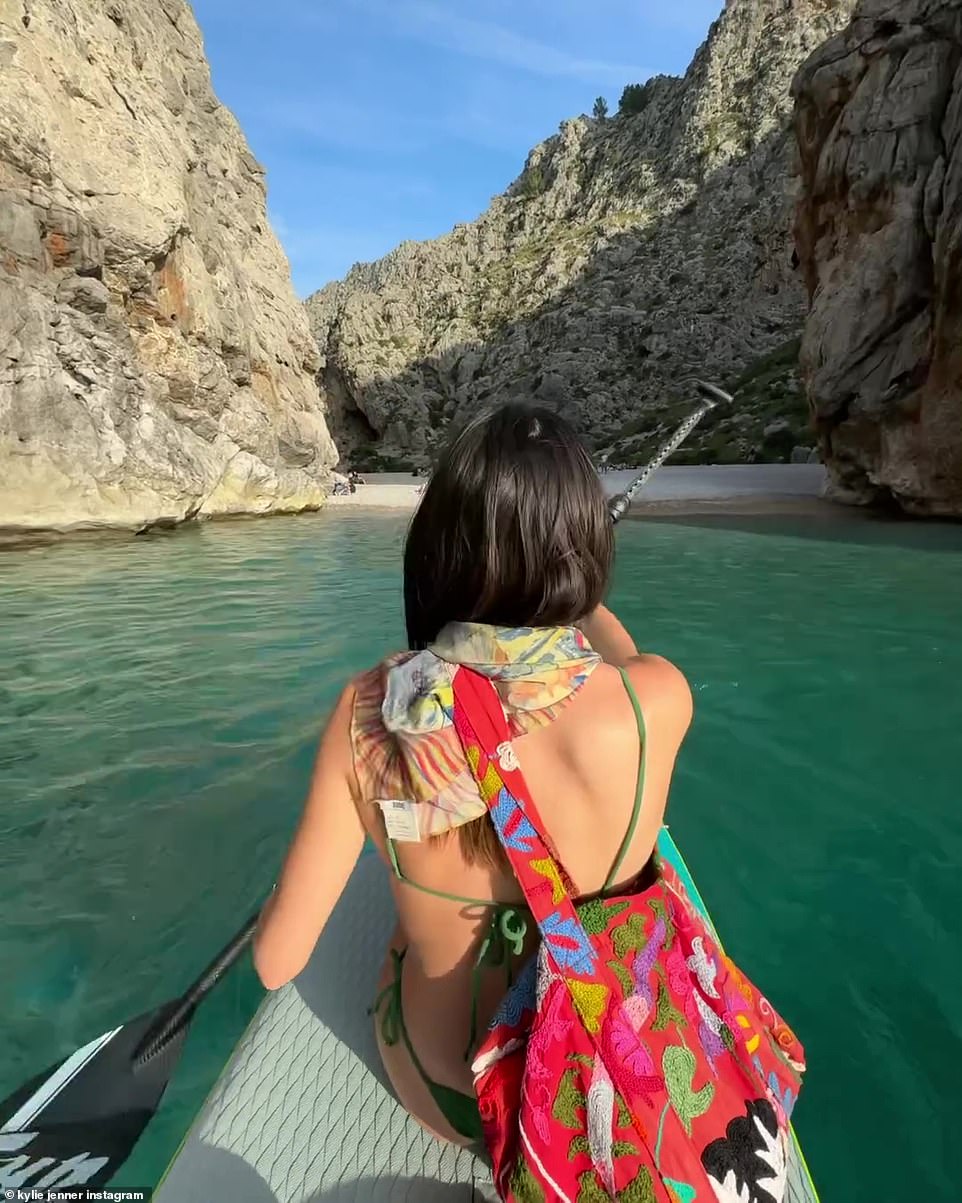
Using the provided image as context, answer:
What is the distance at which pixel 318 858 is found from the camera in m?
1.22

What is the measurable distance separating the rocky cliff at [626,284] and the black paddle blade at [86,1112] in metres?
37.9

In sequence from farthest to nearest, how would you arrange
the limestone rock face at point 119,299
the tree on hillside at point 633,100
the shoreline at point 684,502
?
the tree on hillside at point 633,100
the shoreline at point 684,502
the limestone rock face at point 119,299

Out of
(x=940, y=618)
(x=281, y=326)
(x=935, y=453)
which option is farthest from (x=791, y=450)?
(x=940, y=618)

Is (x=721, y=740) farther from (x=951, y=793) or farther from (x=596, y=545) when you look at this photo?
(x=596, y=545)

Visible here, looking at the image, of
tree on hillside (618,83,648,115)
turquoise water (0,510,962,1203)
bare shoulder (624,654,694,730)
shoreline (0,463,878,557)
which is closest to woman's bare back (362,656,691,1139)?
bare shoulder (624,654,694,730)

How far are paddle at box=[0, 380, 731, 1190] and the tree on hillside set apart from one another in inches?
3403

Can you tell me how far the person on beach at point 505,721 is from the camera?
1063 mm

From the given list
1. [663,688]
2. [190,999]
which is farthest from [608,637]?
[190,999]

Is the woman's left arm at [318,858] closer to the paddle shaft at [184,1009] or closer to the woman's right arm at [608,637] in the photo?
the woman's right arm at [608,637]

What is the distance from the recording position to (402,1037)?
59.7 inches

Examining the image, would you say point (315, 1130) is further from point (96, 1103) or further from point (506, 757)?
point (506, 757)

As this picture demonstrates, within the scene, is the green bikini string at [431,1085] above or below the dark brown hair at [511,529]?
below

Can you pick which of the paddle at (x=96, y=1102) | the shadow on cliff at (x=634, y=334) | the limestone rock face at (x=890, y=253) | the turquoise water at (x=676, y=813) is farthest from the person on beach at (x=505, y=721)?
the shadow on cliff at (x=634, y=334)

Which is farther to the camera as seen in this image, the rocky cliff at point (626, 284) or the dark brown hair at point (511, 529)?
the rocky cliff at point (626, 284)
